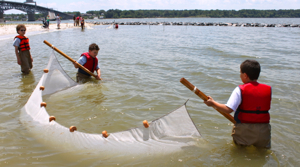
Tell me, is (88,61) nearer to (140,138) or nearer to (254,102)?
(140,138)

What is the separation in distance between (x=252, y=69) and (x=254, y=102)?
17.4 inches

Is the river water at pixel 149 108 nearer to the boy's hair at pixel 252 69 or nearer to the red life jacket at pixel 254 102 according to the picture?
the red life jacket at pixel 254 102

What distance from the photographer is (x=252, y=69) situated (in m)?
3.08

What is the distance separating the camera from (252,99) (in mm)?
3072

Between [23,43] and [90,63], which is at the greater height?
[23,43]

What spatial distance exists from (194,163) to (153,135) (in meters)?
0.72

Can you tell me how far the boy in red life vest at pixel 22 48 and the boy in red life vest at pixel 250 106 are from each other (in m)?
6.52

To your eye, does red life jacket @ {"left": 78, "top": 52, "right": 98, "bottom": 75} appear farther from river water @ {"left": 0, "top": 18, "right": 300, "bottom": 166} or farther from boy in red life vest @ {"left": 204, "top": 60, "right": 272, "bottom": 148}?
boy in red life vest @ {"left": 204, "top": 60, "right": 272, "bottom": 148}

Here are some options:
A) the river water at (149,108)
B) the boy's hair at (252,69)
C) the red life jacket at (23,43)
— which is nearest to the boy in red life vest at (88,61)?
the river water at (149,108)

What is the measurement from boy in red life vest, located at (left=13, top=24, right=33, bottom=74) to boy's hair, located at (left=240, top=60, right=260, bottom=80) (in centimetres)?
680

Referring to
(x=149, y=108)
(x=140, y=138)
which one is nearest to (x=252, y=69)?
(x=140, y=138)

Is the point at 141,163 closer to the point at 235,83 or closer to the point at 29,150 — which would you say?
the point at 29,150

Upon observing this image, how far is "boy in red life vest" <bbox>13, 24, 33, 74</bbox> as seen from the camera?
720 centimetres

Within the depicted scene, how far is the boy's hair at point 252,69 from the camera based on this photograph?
3074 millimetres
